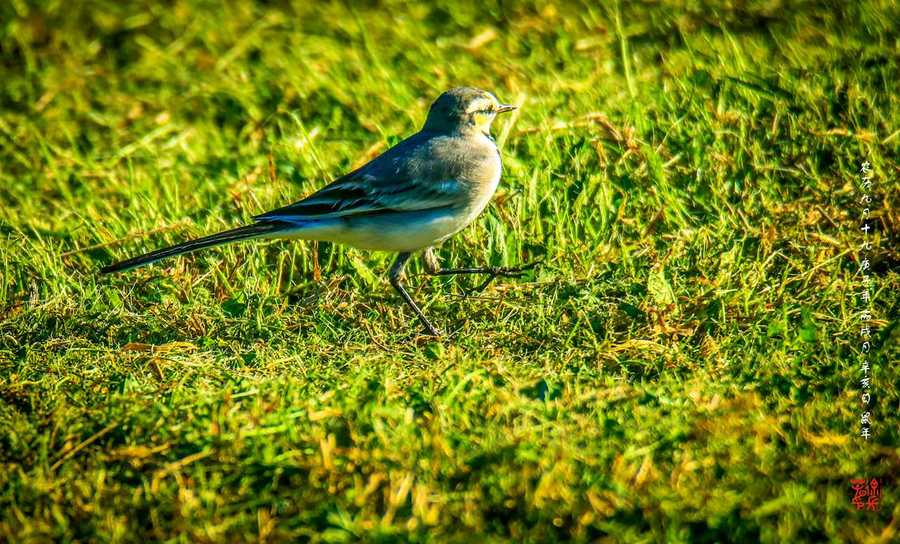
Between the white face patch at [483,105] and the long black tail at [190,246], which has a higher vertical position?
the white face patch at [483,105]

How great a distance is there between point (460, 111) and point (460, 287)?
40.4 inches

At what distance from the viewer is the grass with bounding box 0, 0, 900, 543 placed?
3900 millimetres

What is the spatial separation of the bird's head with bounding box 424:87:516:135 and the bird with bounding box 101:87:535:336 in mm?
156

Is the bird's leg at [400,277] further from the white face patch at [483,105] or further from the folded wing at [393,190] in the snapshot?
the white face patch at [483,105]

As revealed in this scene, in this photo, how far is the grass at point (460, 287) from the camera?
3.90 metres

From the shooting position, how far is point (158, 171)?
289 inches

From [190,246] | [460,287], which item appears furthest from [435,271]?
[190,246]

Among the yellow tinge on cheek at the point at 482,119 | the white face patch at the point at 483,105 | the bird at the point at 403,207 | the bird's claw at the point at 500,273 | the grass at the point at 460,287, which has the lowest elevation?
the bird's claw at the point at 500,273

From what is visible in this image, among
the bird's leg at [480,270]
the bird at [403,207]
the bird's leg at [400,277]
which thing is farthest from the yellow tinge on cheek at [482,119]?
the bird's leg at [400,277]

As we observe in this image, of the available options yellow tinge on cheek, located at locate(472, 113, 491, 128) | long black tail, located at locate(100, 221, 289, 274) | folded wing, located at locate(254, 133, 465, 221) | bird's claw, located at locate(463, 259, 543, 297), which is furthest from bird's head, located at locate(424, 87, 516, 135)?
long black tail, located at locate(100, 221, 289, 274)

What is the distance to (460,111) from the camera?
6035mm

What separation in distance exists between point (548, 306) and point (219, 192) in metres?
2.63

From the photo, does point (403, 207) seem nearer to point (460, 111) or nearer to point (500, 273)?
point (500, 273)

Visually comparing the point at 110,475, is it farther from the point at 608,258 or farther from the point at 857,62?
the point at 857,62
